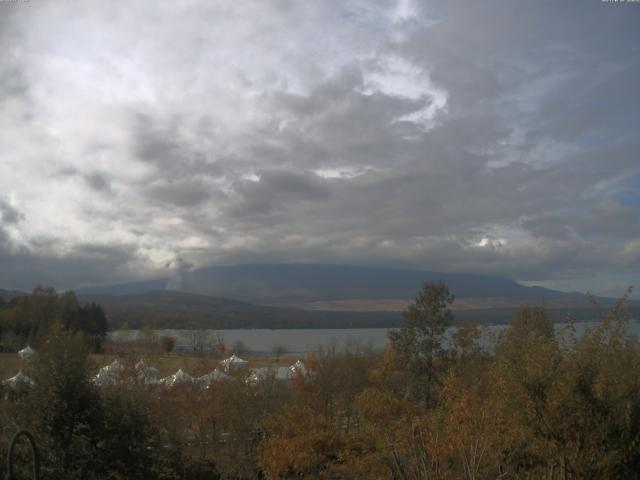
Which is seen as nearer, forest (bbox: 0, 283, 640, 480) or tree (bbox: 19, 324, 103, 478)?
forest (bbox: 0, 283, 640, 480)

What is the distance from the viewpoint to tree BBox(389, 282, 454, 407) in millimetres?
40531

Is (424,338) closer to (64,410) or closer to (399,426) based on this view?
(399,426)

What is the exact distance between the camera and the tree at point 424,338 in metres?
40.5

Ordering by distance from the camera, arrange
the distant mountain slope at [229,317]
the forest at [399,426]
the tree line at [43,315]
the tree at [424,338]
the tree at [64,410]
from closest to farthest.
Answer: the forest at [399,426]
the tree at [64,410]
the tree at [424,338]
the tree line at [43,315]
the distant mountain slope at [229,317]

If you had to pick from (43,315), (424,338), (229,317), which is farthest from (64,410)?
(229,317)

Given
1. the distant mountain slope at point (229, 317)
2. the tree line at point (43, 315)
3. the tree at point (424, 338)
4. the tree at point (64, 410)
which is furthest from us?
the distant mountain slope at point (229, 317)

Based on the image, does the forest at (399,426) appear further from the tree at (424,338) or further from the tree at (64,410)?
the tree at (424,338)

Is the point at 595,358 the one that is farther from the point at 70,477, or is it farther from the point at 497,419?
the point at 70,477

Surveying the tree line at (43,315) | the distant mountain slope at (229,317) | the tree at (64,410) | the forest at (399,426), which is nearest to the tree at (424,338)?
the forest at (399,426)

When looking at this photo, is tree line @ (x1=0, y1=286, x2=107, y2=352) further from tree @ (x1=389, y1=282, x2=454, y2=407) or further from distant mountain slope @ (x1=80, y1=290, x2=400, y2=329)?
tree @ (x1=389, y1=282, x2=454, y2=407)

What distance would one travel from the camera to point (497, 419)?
14789 millimetres

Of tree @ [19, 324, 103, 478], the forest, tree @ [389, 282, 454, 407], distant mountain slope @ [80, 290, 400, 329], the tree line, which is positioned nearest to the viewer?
the forest

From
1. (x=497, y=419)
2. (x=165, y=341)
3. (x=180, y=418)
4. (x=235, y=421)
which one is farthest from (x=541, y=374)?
(x=165, y=341)

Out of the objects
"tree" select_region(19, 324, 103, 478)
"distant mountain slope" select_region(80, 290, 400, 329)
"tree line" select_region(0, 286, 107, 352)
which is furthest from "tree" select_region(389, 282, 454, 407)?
"distant mountain slope" select_region(80, 290, 400, 329)
